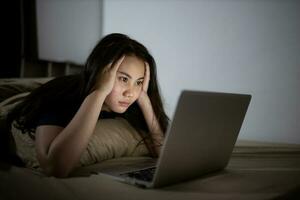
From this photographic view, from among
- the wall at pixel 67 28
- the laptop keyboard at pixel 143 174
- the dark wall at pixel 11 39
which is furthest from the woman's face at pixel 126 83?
the wall at pixel 67 28

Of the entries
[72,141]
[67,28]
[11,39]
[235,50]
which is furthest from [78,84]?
[235,50]

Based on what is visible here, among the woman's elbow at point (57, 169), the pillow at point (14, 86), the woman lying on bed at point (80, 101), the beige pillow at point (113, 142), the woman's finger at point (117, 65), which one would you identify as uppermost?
the woman's finger at point (117, 65)

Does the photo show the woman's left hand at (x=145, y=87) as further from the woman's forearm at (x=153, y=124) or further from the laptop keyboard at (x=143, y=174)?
the laptop keyboard at (x=143, y=174)

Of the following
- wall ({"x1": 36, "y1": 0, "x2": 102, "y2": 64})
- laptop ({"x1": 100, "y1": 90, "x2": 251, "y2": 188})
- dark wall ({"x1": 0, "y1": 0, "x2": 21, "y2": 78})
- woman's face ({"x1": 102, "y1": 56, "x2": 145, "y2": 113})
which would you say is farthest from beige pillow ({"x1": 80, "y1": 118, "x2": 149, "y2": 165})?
wall ({"x1": 36, "y1": 0, "x2": 102, "y2": 64})

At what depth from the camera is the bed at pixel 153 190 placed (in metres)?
0.80

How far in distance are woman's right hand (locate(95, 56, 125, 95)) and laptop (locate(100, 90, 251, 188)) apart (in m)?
0.26

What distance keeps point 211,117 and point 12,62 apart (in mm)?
1243

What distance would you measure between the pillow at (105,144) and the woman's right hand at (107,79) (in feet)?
0.57

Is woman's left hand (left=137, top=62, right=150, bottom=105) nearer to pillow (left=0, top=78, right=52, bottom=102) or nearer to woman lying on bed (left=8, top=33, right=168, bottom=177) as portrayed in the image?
woman lying on bed (left=8, top=33, right=168, bottom=177)

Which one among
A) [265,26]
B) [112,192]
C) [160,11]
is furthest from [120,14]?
[112,192]

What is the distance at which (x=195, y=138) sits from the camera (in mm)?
875

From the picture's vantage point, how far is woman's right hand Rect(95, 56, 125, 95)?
3.53ft

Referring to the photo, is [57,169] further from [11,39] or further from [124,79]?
[11,39]

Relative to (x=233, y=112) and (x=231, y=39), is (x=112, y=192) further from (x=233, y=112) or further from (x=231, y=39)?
(x=231, y=39)
